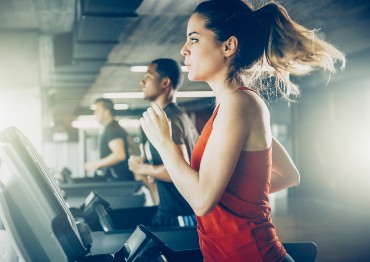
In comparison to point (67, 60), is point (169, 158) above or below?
below

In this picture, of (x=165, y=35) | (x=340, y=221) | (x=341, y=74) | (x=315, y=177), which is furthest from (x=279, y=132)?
(x=165, y=35)

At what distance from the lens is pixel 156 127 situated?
1.15m

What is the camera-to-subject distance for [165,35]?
761 centimetres

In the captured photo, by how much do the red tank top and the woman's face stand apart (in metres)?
0.11

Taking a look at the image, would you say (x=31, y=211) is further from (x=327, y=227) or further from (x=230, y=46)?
(x=327, y=227)

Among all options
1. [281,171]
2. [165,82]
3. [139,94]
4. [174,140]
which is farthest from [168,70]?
[139,94]

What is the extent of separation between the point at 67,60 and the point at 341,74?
16.5 ft

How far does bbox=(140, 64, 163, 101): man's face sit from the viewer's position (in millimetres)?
2719

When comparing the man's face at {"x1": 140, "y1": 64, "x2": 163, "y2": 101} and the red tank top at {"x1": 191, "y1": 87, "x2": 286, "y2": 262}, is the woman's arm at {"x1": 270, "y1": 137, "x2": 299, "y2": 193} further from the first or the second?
the man's face at {"x1": 140, "y1": 64, "x2": 163, "y2": 101}

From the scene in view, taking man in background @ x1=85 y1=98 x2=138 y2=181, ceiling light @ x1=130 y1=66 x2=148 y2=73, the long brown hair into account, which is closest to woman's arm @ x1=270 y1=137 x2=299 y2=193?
the long brown hair

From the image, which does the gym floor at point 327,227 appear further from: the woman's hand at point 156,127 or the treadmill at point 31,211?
the treadmill at point 31,211

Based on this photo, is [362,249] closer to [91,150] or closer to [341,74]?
[341,74]

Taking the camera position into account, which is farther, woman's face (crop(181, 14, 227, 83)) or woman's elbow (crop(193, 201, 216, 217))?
woman's face (crop(181, 14, 227, 83))

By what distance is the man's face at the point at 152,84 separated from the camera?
8.92 feet
